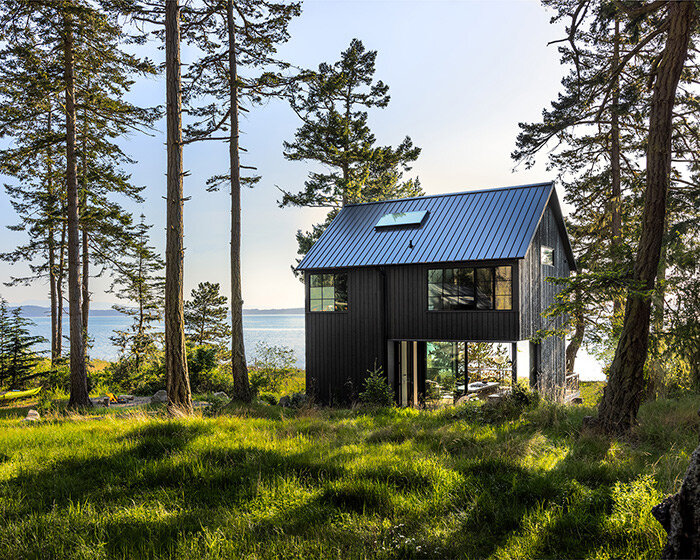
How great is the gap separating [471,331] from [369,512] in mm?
9466

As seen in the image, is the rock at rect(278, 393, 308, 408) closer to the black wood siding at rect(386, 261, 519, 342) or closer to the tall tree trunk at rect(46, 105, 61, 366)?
the black wood siding at rect(386, 261, 519, 342)

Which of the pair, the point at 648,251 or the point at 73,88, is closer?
the point at 648,251

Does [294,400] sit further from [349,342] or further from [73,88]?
[73,88]

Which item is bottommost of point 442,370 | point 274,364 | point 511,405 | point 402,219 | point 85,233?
point 274,364

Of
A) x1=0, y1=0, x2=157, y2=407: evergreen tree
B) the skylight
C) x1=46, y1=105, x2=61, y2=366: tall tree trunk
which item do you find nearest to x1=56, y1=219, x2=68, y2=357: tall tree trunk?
x1=46, y1=105, x2=61, y2=366: tall tree trunk

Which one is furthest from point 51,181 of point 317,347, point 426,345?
point 426,345

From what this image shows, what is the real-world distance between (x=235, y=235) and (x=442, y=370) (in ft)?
25.8

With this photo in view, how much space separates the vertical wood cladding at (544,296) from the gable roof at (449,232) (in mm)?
661

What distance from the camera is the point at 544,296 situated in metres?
14.0

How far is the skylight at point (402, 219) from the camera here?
14.7 m

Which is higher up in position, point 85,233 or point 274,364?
point 85,233

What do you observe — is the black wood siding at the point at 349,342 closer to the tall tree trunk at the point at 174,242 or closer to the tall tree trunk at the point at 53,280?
the tall tree trunk at the point at 174,242

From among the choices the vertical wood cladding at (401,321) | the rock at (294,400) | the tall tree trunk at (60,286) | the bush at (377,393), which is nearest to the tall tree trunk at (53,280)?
the tall tree trunk at (60,286)

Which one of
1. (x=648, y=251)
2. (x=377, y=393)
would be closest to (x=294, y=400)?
(x=377, y=393)
